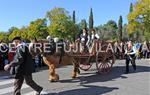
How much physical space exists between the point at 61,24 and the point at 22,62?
58607 mm

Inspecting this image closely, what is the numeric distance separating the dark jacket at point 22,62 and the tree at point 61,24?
182ft

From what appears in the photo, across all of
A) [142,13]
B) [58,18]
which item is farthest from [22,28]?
[142,13]

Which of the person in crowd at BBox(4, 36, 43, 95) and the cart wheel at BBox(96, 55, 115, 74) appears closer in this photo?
the person in crowd at BBox(4, 36, 43, 95)

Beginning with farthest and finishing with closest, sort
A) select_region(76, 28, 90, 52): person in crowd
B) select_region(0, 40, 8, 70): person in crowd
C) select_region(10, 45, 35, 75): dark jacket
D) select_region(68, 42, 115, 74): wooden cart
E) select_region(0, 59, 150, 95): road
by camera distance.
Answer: select_region(0, 40, 8, 70): person in crowd, select_region(76, 28, 90, 52): person in crowd, select_region(68, 42, 115, 74): wooden cart, select_region(0, 59, 150, 95): road, select_region(10, 45, 35, 75): dark jacket

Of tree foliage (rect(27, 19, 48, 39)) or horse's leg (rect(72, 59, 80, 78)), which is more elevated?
tree foliage (rect(27, 19, 48, 39))

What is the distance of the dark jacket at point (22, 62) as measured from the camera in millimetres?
8953

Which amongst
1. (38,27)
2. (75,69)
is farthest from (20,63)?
(38,27)

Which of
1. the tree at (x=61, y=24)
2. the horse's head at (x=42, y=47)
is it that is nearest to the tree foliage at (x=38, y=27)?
the tree at (x=61, y=24)

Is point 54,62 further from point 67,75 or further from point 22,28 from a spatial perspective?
point 22,28

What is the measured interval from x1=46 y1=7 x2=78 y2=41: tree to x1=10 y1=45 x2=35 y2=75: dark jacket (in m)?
55.5

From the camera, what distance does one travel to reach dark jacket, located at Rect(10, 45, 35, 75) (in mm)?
8953

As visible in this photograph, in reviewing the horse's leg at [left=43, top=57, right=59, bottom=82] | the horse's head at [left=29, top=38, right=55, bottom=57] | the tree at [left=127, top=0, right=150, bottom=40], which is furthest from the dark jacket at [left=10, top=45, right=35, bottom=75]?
the tree at [left=127, top=0, right=150, bottom=40]

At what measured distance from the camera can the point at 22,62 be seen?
9055 mm

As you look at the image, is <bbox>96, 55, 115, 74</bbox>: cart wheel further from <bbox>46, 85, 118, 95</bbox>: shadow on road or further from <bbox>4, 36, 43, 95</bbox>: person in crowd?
<bbox>4, 36, 43, 95</bbox>: person in crowd
